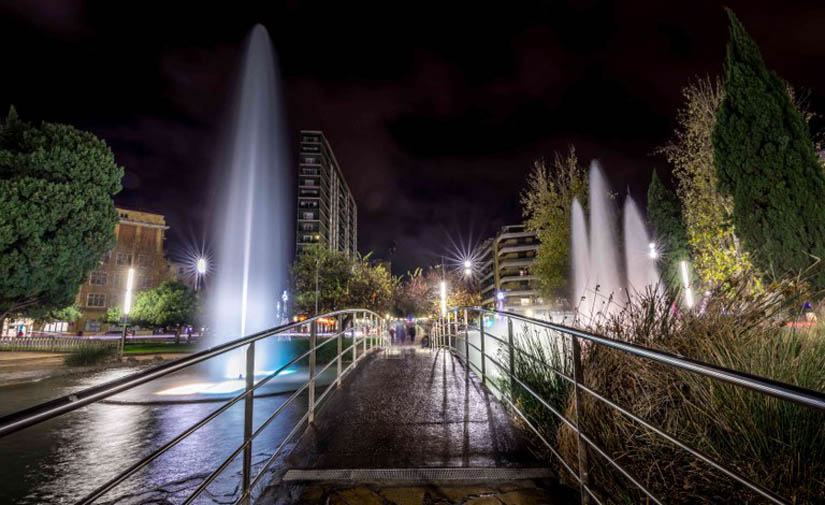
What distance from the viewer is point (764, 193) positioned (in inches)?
558

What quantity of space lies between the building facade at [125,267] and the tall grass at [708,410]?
6334 centimetres

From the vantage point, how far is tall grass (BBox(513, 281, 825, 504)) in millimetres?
2154

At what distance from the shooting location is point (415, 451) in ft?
10.4

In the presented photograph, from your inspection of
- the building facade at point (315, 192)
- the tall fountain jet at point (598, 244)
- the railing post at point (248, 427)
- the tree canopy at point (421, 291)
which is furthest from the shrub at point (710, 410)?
the building facade at point (315, 192)

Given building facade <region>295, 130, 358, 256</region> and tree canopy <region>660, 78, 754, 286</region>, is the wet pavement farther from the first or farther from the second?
building facade <region>295, 130, 358, 256</region>

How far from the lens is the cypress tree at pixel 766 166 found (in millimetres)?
13250

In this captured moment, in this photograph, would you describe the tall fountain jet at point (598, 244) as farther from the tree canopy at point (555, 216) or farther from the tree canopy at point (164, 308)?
the tree canopy at point (164, 308)

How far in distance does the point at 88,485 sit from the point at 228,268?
56.5ft

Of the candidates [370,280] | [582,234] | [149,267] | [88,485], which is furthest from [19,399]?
[149,267]

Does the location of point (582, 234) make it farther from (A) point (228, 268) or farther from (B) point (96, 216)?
(B) point (96, 216)

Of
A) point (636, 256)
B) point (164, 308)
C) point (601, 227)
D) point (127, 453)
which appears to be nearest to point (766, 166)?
point (601, 227)

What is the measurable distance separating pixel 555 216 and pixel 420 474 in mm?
25778

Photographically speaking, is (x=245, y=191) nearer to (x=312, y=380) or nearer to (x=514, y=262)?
(x=312, y=380)

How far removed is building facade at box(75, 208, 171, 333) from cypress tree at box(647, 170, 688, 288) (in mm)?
61066
